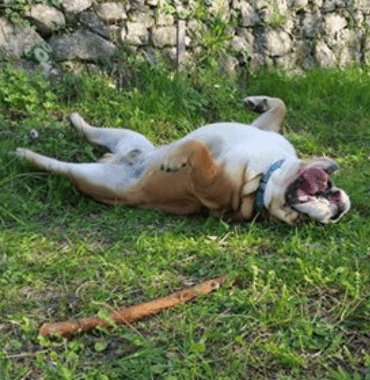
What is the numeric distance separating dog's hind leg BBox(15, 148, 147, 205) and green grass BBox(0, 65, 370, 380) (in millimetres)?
65

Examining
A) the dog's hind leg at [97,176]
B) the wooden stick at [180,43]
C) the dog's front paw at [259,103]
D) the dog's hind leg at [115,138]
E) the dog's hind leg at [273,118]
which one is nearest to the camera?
the dog's hind leg at [97,176]

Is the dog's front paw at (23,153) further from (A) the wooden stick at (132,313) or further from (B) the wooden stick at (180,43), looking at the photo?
(B) the wooden stick at (180,43)

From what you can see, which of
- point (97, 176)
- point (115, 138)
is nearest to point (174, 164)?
point (97, 176)

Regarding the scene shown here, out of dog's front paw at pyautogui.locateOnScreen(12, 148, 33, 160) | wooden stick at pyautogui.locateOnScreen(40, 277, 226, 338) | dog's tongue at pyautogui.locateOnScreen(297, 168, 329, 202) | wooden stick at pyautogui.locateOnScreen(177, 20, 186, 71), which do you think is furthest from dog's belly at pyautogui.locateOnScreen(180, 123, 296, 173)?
wooden stick at pyautogui.locateOnScreen(177, 20, 186, 71)

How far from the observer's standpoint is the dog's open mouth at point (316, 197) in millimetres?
3707

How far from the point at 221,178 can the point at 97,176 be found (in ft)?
2.75

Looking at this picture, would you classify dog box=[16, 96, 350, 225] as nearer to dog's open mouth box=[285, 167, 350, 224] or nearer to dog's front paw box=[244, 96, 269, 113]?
dog's open mouth box=[285, 167, 350, 224]

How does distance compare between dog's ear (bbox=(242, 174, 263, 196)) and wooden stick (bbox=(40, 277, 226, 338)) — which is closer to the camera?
wooden stick (bbox=(40, 277, 226, 338))

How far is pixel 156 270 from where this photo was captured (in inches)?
134

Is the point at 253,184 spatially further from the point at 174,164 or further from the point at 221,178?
the point at 174,164

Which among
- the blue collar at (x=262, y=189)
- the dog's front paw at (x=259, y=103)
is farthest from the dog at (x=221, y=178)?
the dog's front paw at (x=259, y=103)

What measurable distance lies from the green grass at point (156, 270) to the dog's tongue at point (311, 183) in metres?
0.20

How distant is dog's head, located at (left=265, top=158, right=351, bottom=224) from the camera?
12.2ft

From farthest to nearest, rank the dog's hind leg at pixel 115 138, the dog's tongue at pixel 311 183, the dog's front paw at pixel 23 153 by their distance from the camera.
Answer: the dog's hind leg at pixel 115 138
the dog's front paw at pixel 23 153
the dog's tongue at pixel 311 183
